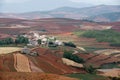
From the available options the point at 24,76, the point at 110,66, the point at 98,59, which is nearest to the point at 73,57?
the point at 110,66

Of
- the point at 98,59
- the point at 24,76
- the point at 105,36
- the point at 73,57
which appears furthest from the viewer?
the point at 105,36

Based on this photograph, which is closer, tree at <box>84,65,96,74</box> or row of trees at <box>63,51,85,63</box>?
tree at <box>84,65,96,74</box>

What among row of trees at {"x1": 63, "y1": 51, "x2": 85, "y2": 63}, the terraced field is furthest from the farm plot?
the terraced field

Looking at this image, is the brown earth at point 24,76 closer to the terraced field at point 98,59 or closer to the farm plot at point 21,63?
the farm plot at point 21,63

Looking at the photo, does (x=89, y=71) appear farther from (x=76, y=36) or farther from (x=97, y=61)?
(x=76, y=36)

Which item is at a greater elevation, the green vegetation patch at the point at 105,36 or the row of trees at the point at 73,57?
the row of trees at the point at 73,57

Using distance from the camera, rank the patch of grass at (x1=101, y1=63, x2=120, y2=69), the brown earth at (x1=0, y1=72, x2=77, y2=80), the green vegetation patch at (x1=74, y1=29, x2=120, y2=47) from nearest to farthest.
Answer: the brown earth at (x1=0, y1=72, x2=77, y2=80), the patch of grass at (x1=101, y1=63, x2=120, y2=69), the green vegetation patch at (x1=74, y1=29, x2=120, y2=47)

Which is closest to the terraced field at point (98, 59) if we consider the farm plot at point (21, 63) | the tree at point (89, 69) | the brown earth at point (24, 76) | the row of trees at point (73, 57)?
the row of trees at point (73, 57)

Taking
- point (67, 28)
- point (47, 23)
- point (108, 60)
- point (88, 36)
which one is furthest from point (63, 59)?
point (47, 23)

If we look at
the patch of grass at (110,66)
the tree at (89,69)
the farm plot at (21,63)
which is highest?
the farm plot at (21,63)

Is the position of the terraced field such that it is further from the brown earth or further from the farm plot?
the brown earth

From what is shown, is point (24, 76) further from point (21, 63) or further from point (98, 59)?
point (98, 59)
